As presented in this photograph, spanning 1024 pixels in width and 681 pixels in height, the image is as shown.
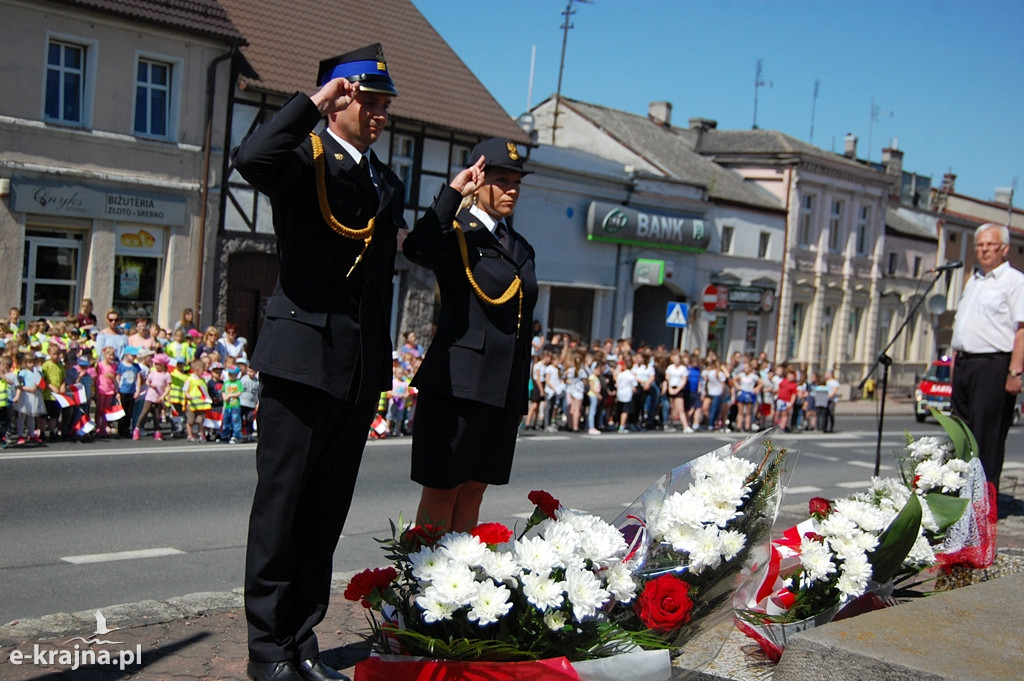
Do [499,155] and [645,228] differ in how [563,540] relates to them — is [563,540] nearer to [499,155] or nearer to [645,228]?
[499,155]

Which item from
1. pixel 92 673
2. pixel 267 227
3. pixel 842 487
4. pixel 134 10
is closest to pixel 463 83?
pixel 267 227

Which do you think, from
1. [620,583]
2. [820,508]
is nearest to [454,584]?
[620,583]

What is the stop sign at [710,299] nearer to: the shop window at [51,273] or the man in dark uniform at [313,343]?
the shop window at [51,273]

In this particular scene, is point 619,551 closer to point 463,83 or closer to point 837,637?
point 837,637

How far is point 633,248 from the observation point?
116ft

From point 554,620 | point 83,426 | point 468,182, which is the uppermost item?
point 468,182

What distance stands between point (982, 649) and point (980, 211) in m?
62.9

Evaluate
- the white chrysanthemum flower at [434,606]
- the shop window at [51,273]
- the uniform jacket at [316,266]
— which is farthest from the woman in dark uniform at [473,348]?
the shop window at [51,273]

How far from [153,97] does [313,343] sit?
64.7 ft

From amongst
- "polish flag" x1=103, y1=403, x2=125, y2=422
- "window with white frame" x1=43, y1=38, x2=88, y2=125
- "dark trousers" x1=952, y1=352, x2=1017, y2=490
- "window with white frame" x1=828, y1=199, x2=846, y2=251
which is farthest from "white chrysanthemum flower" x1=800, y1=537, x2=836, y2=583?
"window with white frame" x1=828, y1=199, x2=846, y2=251

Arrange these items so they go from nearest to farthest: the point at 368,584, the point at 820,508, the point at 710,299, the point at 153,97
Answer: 1. the point at 368,584
2. the point at 820,508
3. the point at 153,97
4. the point at 710,299

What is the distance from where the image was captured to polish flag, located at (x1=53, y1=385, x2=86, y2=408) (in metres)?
13.5

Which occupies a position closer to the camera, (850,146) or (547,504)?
(547,504)

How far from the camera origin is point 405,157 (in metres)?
27.0
